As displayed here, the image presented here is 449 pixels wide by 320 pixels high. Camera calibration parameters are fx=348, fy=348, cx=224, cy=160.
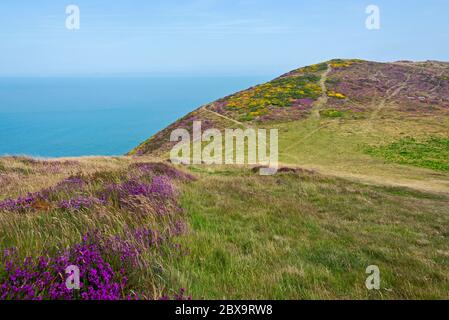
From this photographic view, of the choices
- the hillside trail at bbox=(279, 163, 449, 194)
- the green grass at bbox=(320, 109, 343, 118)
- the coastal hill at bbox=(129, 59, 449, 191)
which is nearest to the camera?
the hillside trail at bbox=(279, 163, 449, 194)

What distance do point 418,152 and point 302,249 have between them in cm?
3405

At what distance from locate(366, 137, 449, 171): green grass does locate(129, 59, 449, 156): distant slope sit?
43.9 ft

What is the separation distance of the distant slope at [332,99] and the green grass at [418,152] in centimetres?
1337

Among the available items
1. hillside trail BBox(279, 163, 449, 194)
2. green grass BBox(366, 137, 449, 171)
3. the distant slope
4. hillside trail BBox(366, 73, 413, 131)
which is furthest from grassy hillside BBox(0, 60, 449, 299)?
the distant slope

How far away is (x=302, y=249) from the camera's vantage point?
6.59 m

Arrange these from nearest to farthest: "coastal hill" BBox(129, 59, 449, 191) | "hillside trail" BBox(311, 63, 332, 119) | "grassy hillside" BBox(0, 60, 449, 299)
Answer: "grassy hillside" BBox(0, 60, 449, 299), "coastal hill" BBox(129, 59, 449, 191), "hillside trail" BBox(311, 63, 332, 119)

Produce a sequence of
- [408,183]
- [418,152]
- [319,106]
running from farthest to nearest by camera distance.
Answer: [319,106] → [418,152] → [408,183]

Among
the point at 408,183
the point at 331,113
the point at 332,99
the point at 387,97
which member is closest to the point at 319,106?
the point at 331,113

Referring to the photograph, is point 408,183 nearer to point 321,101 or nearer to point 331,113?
point 331,113

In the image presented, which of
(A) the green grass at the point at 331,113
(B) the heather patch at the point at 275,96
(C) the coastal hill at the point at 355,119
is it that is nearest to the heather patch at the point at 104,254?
(C) the coastal hill at the point at 355,119

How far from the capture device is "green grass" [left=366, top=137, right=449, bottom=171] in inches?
1228

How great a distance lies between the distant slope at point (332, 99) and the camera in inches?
2109

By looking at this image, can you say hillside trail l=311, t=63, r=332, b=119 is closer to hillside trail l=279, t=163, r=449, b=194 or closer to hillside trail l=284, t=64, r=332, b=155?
hillside trail l=284, t=64, r=332, b=155

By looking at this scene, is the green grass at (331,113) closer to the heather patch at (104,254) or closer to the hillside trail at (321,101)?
the hillside trail at (321,101)
